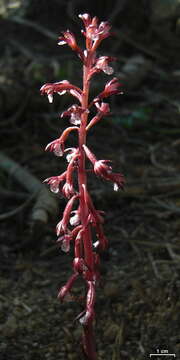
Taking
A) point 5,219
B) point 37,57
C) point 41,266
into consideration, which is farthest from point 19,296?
point 37,57

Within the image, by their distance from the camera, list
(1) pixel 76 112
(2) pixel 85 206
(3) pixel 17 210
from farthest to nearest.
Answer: (3) pixel 17 210, (2) pixel 85 206, (1) pixel 76 112

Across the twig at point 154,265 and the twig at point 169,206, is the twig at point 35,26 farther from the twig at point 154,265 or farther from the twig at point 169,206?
the twig at point 154,265

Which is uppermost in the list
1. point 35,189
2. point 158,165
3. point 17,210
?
point 158,165

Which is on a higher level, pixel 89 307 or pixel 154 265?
pixel 154 265

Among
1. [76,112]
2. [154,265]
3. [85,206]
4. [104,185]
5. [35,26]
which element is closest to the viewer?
[76,112]

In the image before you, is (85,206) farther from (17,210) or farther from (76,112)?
(17,210)

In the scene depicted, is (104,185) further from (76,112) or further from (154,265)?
(76,112)

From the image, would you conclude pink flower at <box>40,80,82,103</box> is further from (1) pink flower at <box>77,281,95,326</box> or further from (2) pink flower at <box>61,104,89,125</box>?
(1) pink flower at <box>77,281,95,326</box>

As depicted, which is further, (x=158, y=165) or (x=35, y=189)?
(x=158, y=165)

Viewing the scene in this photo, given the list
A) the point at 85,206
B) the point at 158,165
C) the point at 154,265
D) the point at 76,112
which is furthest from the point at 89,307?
the point at 158,165
